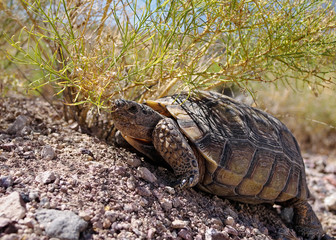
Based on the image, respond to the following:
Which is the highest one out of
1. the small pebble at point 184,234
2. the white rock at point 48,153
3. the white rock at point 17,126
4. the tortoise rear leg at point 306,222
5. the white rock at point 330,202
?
the white rock at point 17,126

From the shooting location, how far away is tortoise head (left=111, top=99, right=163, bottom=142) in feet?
8.13

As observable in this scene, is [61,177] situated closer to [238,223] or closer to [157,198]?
[157,198]

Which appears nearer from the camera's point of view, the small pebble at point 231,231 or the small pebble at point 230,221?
the small pebble at point 231,231

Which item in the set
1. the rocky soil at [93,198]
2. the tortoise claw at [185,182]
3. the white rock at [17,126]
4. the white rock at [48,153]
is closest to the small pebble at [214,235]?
the rocky soil at [93,198]

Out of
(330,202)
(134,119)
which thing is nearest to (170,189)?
(134,119)

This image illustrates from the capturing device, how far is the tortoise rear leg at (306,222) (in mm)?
3023

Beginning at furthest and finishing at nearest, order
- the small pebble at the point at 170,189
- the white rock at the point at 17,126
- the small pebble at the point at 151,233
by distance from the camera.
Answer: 1. the white rock at the point at 17,126
2. the small pebble at the point at 170,189
3. the small pebble at the point at 151,233

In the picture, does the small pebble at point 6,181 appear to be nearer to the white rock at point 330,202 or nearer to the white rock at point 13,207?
the white rock at point 13,207

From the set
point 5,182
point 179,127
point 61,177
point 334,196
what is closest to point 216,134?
point 179,127

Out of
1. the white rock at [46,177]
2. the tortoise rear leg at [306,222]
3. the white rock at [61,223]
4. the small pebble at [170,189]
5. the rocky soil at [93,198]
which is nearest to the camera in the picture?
the white rock at [61,223]

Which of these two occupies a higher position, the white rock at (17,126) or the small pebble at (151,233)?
the white rock at (17,126)

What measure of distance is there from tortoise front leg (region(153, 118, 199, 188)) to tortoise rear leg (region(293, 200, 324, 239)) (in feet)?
4.38

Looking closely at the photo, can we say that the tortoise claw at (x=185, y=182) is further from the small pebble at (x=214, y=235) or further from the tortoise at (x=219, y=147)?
the small pebble at (x=214, y=235)

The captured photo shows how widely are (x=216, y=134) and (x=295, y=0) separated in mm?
1419
